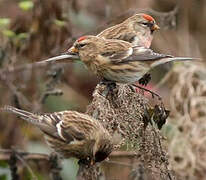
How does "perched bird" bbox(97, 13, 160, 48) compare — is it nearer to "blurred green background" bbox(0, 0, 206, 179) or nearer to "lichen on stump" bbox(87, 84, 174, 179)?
"blurred green background" bbox(0, 0, 206, 179)

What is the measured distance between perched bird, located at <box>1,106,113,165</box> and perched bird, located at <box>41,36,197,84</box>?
0.46 metres

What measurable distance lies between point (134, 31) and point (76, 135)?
1.33 meters

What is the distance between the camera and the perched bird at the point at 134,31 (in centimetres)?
499

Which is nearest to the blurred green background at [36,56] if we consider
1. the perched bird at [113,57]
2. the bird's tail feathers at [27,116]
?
the perched bird at [113,57]

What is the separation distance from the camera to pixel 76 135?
4.04m

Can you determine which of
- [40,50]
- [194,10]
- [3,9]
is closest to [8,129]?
[40,50]

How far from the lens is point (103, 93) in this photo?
156 inches

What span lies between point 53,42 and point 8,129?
1.15 meters

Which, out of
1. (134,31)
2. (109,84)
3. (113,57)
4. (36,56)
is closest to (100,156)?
(109,84)

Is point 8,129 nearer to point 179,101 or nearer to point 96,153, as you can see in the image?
point 179,101

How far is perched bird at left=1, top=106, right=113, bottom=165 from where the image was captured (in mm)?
3691

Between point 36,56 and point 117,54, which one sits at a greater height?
point 36,56

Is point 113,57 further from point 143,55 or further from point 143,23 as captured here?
point 143,23

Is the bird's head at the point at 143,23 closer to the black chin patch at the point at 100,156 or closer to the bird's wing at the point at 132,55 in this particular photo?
the bird's wing at the point at 132,55
